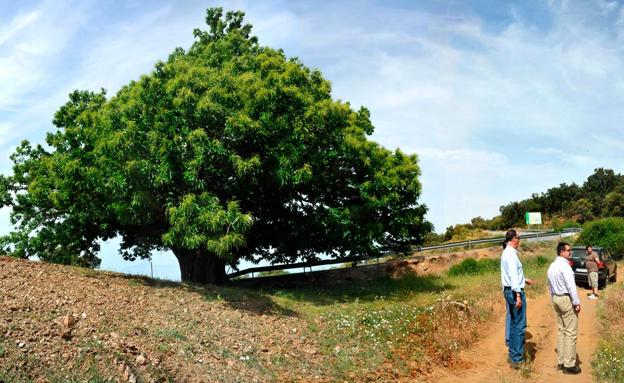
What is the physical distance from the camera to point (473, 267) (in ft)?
91.7

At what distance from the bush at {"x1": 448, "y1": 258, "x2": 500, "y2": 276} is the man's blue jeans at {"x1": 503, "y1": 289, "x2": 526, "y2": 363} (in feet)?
57.5

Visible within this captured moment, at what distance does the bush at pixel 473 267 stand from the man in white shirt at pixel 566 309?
58.0ft

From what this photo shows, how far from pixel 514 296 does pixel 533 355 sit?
1918mm

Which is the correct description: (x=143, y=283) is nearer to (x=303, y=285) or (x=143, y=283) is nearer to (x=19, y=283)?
(x=19, y=283)

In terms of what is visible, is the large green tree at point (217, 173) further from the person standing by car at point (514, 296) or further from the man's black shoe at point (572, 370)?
the man's black shoe at point (572, 370)

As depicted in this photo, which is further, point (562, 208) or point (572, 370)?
point (562, 208)

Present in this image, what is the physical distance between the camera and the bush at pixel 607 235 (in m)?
34.0

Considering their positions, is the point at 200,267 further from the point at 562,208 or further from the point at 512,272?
the point at 562,208

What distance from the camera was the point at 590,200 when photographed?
221ft

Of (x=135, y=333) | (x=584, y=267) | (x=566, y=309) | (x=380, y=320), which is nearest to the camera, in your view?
(x=566, y=309)

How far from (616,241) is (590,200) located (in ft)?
121

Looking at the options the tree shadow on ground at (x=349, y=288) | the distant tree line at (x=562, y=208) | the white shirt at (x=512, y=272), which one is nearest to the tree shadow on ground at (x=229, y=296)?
the tree shadow on ground at (x=349, y=288)

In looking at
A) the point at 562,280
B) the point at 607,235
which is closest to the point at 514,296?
the point at 562,280

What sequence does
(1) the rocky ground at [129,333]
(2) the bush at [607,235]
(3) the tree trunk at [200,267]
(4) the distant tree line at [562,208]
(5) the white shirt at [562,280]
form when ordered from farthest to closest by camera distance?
(4) the distant tree line at [562,208]
(2) the bush at [607,235]
(3) the tree trunk at [200,267]
(5) the white shirt at [562,280]
(1) the rocky ground at [129,333]
